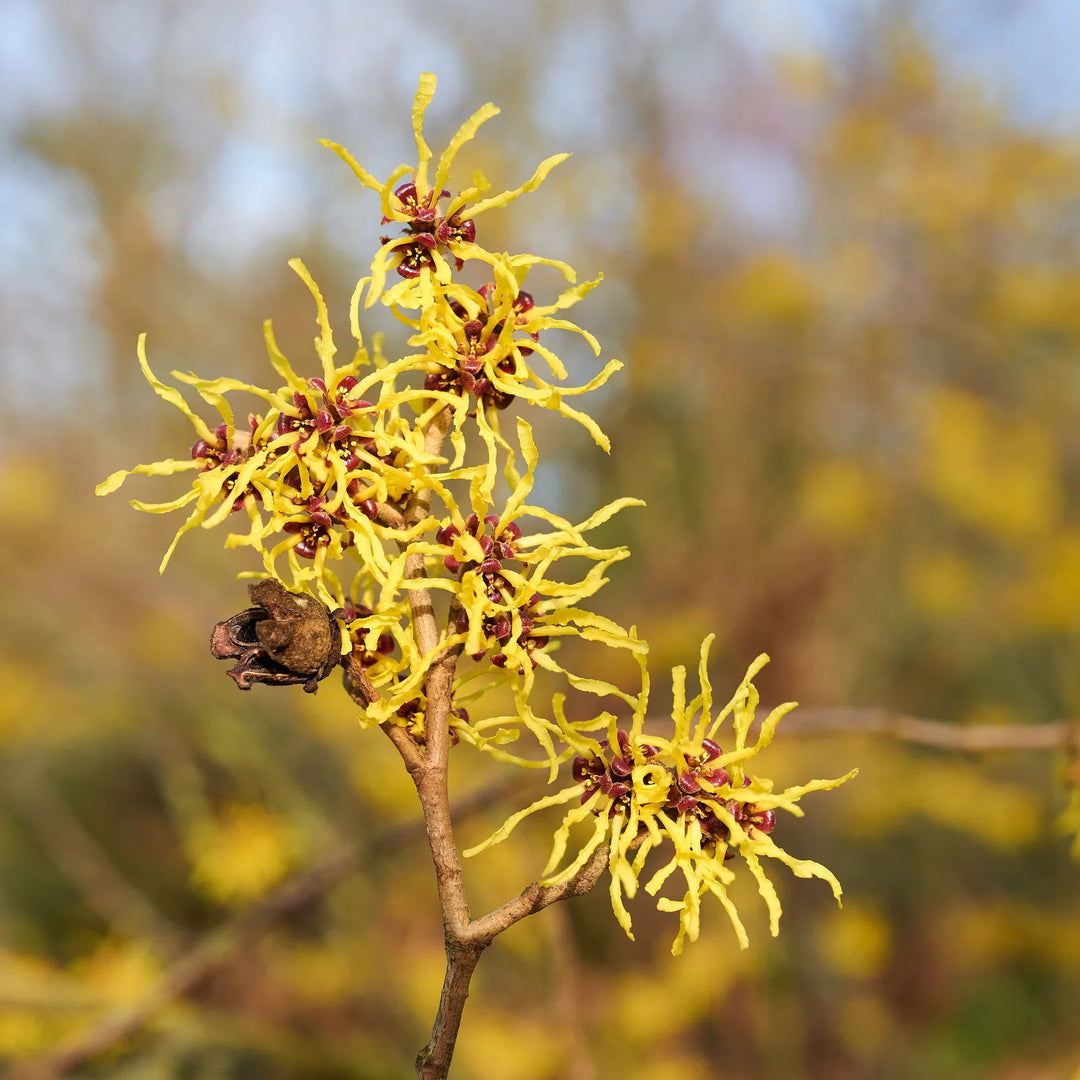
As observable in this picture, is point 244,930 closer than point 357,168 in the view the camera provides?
No

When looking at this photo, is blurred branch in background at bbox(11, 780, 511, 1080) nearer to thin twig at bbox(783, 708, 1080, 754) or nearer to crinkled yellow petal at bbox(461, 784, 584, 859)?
thin twig at bbox(783, 708, 1080, 754)

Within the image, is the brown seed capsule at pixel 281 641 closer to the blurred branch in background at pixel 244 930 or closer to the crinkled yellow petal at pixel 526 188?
the crinkled yellow petal at pixel 526 188

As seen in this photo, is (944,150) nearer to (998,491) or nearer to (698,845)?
(998,491)

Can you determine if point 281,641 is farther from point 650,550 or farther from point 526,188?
point 650,550

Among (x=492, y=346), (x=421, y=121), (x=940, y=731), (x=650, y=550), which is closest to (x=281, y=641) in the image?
(x=492, y=346)

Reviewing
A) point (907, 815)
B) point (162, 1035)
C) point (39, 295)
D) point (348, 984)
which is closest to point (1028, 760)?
point (907, 815)

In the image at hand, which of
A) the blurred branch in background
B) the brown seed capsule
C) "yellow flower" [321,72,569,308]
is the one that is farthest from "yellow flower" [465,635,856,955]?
the blurred branch in background

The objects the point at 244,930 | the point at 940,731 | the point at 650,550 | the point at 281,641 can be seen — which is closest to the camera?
the point at 281,641

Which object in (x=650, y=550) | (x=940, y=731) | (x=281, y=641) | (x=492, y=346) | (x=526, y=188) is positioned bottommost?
(x=650, y=550)
